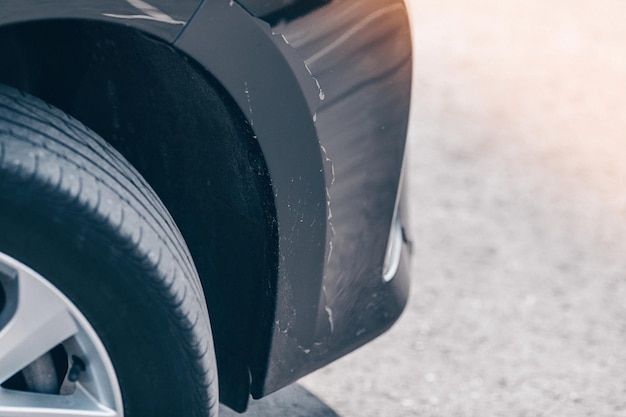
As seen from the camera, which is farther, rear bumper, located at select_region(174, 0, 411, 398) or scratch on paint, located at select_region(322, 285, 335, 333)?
scratch on paint, located at select_region(322, 285, 335, 333)

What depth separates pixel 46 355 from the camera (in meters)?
1.74

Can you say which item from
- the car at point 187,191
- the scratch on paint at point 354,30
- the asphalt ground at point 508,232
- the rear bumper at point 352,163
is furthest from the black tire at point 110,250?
the asphalt ground at point 508,232

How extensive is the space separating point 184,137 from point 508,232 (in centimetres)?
175

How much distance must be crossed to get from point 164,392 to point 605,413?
4.13 ft

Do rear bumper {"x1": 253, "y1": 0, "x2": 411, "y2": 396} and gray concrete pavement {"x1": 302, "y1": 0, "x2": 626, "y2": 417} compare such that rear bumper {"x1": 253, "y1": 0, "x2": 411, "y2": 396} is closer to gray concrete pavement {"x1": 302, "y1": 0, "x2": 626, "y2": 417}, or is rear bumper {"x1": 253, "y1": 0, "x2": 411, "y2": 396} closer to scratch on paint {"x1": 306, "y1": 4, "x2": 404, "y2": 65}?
scratch on paint {"x1": 306, "y1": 4, "x2": 404, "y2": 65}

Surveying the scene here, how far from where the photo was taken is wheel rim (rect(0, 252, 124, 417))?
1.62 m

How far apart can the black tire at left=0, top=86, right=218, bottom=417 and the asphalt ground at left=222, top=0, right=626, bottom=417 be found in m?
0.75

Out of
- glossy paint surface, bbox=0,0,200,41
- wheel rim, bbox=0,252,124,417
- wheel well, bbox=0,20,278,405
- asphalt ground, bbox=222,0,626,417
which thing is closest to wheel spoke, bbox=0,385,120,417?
wheel rim, bbox=0,252,124,417

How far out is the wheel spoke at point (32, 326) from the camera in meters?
1.62

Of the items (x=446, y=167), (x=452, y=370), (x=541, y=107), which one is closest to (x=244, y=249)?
(x=452, y=370)

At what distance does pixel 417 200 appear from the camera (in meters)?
3.52

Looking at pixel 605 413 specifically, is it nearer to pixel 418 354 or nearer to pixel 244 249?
pixel 418 354

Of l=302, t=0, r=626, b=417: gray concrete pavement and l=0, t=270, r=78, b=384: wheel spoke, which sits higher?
l=0, t=270, r=78, b=384: wheel spoke

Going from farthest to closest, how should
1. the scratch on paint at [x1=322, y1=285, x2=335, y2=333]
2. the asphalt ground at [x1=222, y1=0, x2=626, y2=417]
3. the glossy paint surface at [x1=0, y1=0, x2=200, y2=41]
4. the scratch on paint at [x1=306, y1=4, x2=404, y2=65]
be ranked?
the asphalt ground at [x1=222, y1=0, x2=626, y2=417]
the scratch on paint at [x1=322, y1=285, x2=335, y2=333]
the scratch on paint at [x1=306, y1=4, x2=404, y2=65]
the glossy paint surface at [x1=0, y1=0, x2=200, y2=41]
